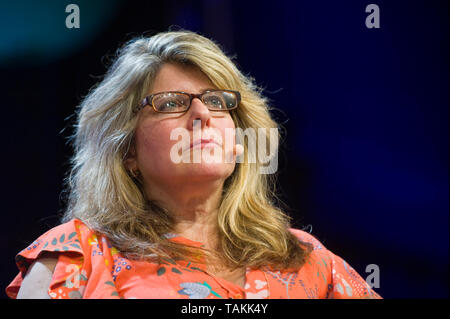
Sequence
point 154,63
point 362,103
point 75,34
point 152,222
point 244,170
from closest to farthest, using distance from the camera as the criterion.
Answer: point 152,222 < point 154,63 < point 244,170 < point 75,34 < point 362,103

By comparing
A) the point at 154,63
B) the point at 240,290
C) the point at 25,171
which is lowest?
the point at 240,290

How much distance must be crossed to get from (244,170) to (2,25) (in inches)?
44.1

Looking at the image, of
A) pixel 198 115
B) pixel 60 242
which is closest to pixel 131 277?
pixel 60 242

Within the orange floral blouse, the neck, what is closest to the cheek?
the neck

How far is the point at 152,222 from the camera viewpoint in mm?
1641

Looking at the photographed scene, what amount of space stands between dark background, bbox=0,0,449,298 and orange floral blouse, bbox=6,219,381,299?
661 mm

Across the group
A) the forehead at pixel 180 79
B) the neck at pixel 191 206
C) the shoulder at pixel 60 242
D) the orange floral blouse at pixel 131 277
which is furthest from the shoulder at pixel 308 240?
the shoulder at pixel 60 242

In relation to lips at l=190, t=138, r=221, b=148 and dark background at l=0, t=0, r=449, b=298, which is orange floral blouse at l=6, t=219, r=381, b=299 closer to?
lips at l=190, t=138, r=221, b=148

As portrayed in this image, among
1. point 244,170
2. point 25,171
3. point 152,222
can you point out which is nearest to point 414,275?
point 244,170

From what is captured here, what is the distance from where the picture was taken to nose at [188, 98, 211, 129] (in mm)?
1622

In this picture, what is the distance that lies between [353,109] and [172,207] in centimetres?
102

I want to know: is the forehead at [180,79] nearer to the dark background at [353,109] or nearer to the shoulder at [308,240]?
the dark background at [353,109]

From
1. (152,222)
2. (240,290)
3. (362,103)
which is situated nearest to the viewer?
(240,290)

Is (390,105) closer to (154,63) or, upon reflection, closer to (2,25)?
(154,63)
